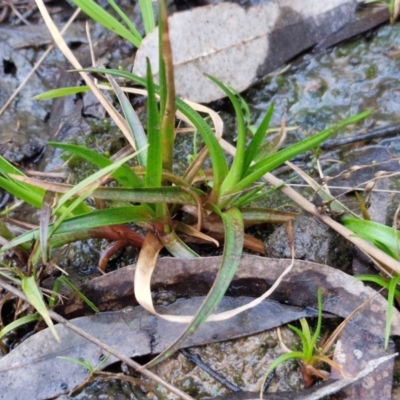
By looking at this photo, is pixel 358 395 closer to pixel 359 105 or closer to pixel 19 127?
pixel 359 105

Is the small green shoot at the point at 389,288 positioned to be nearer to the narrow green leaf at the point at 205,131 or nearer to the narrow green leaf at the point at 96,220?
the narrow green leaf at the point at 205,131

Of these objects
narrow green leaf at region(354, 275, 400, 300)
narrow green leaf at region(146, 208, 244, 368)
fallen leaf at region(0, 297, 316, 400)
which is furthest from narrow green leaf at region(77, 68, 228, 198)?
narrow green leaf at region(354, 275, 400, 300)

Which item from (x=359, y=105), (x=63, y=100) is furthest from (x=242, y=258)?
(x=63, y=100)

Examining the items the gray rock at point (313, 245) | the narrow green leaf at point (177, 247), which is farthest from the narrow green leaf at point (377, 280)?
the narrow green leaf at point (177, 247)

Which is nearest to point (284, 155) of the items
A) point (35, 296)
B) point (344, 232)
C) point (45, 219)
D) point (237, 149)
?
point (237, 149)

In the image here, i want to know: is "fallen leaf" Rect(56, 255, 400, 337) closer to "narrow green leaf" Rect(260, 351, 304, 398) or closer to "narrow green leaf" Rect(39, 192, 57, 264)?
"narrow green leaf" Rect(260, 351, 304, 398)

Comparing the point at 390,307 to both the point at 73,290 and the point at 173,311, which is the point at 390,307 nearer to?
the point at 173,311
